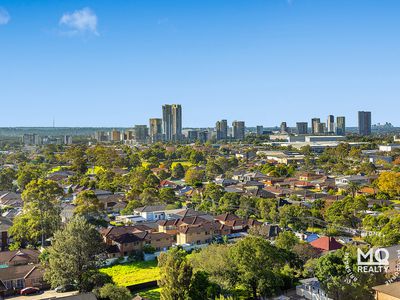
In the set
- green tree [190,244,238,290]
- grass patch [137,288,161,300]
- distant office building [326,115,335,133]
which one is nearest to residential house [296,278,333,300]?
green tree [190,244,238,290]

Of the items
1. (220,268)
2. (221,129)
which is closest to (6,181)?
(220,268)

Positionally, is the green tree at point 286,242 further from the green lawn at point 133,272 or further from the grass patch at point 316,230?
the grass patch at point 316,230

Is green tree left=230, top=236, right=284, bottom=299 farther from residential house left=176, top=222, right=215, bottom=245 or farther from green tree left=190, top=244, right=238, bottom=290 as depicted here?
residential house left=176, top=222, right=215, bottom=245

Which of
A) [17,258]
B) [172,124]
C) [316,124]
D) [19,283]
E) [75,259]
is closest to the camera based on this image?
[75,259]

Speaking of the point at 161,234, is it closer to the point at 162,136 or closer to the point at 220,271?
the point at 220,271

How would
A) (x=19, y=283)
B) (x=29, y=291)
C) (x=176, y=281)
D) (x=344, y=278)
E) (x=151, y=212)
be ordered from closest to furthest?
(x=176, y=281)
(x=344, y=278)
(x=29, y=291)
(x=19, y=283)
(x=151, y=212)

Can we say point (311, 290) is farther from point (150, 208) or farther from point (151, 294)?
point (150, 208)

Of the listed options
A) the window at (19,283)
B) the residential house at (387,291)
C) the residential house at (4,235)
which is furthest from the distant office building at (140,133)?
the residential house at (387,291)
